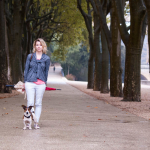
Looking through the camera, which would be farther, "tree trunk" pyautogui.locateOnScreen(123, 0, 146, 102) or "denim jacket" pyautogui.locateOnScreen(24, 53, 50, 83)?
"tree trunk" pyautogui.locateOnScreen(123, 0, 146, 102)

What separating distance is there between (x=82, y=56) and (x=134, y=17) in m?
69.1

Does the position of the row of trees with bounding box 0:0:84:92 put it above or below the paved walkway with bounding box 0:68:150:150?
above

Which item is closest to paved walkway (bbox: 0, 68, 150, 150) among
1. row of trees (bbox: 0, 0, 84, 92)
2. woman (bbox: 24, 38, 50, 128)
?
woman (bbox: 24, 38, 50, 128)

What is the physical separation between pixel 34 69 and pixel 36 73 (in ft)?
0.31

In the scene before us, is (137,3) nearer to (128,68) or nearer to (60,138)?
(128,68)

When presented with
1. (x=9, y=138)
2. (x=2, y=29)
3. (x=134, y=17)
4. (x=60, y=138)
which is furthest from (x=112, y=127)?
(x=2, y=29)

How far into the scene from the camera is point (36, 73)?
7043mm

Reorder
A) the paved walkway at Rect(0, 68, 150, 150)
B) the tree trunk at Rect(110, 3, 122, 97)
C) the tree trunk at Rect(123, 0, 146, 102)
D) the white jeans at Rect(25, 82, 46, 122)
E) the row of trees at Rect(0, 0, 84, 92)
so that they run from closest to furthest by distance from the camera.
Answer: the paved walkway at Rect(0, 68, 150, 150)
the white jeans at Rect(25, 82, 46, 122)
the tree trunk at Rect(123, 0, 146, 102)
the tree trunk at Rect(110, 3, 122, 97)
the row of trees at Rect(0, 0, 84, 92)

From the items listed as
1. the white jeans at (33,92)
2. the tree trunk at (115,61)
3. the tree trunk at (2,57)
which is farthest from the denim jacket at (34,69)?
the tree trunk at (2,57)

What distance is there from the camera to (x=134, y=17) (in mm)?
14516

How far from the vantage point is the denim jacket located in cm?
700

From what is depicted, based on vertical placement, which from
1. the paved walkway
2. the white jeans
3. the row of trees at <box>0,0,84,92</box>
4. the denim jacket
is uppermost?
the row of trees at <box>0,0,84,92</box>

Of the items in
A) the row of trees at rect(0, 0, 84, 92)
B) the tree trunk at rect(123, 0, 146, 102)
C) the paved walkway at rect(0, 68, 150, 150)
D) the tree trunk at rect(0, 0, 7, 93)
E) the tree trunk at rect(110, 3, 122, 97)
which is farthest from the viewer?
the row of trees at rect(0, 0, 84, 92)

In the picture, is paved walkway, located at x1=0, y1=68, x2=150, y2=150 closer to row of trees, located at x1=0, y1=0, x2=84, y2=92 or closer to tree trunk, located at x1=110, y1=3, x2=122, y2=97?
tree trunk, located at x1=110, y1=3, x2=122, y2=97
